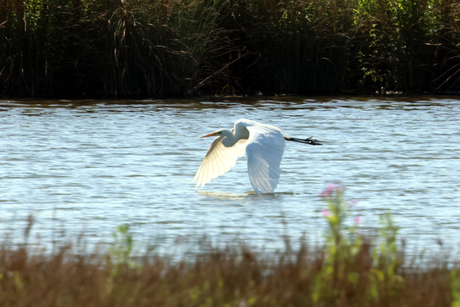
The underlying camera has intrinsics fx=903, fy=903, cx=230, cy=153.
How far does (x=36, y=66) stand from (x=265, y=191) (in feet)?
33.1

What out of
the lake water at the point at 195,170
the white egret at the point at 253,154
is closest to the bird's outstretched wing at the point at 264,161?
the white egret at the point at 253,154

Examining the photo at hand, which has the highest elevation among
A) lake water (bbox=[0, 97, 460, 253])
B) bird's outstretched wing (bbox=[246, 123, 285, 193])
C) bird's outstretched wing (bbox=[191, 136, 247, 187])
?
bird's outstretched wing (bbox=[246, 123, 285, 193])

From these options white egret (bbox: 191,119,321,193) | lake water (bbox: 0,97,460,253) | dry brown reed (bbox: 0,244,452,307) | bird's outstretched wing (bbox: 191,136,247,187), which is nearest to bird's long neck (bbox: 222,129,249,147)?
white egret (bbox: 191,119,321,193)

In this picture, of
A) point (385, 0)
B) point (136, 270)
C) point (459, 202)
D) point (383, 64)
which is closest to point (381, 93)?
point (383, 64)

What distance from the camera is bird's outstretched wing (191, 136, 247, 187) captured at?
8625 millimetres

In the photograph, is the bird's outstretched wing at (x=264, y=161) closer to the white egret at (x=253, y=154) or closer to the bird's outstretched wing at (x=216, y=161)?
the white egret at (x=253, y=154)

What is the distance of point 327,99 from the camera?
17812mm

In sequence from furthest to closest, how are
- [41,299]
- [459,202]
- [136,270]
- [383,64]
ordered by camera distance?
[383,64]
[459,202]
[136,270]
[41,299]

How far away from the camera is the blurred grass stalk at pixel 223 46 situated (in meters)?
16.6

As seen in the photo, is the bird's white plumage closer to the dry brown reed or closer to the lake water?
the lake water

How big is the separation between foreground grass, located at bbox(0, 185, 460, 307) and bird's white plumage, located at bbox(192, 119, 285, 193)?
3302 millimetres

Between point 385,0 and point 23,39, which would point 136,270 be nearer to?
point 23,39

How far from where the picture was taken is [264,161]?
7793 mm

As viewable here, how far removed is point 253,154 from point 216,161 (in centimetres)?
108
